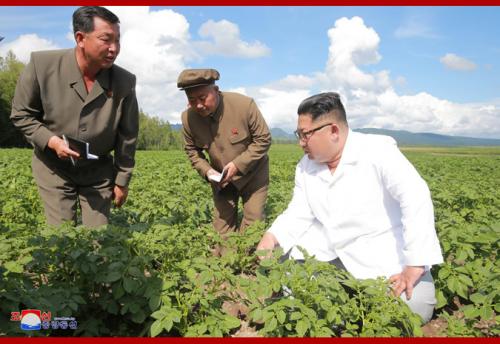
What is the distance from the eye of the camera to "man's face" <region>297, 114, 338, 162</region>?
Answer: 264 centimetres

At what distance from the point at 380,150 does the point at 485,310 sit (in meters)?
1.13

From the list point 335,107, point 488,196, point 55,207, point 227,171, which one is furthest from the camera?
point 488,196

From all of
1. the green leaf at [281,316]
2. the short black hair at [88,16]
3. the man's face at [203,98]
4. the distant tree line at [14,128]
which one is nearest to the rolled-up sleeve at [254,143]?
the man's face at [203,98]

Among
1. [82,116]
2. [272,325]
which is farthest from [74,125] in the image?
[272,325]

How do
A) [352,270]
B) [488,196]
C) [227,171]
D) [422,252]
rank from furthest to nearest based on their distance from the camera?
[488,196]
[227,171]
[352,270]
[422,252]

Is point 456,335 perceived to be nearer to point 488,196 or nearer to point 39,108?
point 39,108

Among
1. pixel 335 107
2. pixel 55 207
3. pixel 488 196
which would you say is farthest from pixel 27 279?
pixel 488 196

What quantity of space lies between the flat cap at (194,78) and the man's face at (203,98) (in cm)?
5

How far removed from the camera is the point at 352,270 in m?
2.88

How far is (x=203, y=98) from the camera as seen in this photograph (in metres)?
3.54

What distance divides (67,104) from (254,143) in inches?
67.2

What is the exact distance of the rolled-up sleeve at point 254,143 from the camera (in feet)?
12.6

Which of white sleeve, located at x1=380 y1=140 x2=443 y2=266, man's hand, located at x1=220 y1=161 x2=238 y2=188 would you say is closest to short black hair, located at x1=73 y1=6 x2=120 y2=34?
man's hand, located at x1=220 y1=161 x2=238 y2=188

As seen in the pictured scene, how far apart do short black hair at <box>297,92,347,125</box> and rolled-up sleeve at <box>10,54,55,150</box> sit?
1838 millimetres
